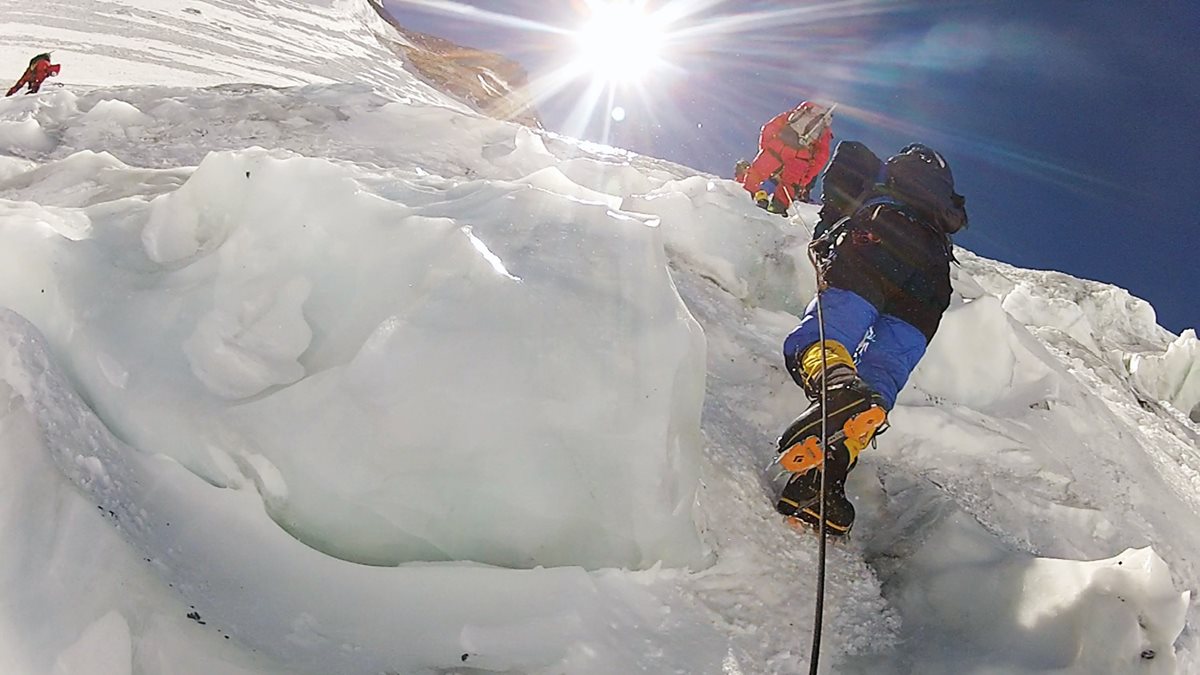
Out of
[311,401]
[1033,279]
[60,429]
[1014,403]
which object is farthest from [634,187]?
[1033,279]

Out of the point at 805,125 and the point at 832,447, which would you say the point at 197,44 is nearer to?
the point at 805,125

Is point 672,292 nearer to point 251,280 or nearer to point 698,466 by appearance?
point 698,466

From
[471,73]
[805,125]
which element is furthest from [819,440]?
[471,73]

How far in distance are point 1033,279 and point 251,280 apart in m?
12.3

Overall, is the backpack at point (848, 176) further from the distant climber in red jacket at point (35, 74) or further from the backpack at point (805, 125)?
the distant climber in red jacket at point (35, 74)

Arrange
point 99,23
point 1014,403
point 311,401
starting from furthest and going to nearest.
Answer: point 99,23 < point 1014,403 < point 311,401

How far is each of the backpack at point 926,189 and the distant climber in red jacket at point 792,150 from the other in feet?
12.0

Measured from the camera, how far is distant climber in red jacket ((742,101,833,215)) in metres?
7.03

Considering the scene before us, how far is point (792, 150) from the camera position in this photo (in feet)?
23.7

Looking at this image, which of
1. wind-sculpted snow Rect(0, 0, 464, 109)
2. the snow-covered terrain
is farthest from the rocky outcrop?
the snow-covered terrain

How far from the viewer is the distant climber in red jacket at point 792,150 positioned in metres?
7.03

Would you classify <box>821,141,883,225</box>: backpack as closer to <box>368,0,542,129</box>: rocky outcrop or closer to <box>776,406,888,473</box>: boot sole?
<box>776,406,888,473</box>: boot sole

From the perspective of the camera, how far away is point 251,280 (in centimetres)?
218

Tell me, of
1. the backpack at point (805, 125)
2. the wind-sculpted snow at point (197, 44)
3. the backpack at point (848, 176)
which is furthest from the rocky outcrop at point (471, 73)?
the backpack at point (848, 176)
